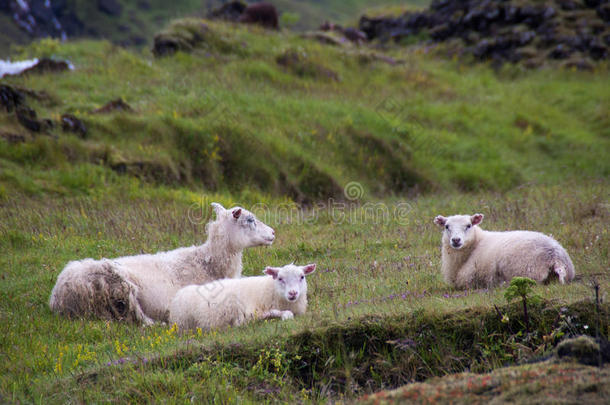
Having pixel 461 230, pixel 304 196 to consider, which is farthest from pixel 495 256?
pixel 304 196

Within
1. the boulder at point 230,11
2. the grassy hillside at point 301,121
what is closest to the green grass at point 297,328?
the grassy hillside at point 301,121

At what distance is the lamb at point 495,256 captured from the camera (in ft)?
25.6

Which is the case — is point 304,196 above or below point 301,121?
below

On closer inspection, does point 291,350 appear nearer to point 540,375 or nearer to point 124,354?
point 124,354

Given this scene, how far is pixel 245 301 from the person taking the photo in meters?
8.00

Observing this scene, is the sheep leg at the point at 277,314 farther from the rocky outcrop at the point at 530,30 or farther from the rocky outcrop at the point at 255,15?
the rocky outcrop at the point at 530,30

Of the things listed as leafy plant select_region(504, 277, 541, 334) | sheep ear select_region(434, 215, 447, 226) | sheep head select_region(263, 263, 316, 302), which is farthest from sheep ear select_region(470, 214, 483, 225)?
sheep head select_region(263, 263, 316, 302)

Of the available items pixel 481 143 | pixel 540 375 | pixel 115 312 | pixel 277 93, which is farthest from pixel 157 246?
pixel 481 143

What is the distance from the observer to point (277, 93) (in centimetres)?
2286

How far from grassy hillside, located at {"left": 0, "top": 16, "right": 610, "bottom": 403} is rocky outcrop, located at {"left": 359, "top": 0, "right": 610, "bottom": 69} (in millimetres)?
1766

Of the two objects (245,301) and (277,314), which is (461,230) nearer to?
(277,314)

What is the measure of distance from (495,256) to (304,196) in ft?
A: 32.5

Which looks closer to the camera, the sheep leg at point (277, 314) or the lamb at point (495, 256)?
the sheep leg at point (277, 314)

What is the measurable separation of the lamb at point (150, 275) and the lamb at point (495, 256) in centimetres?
312
